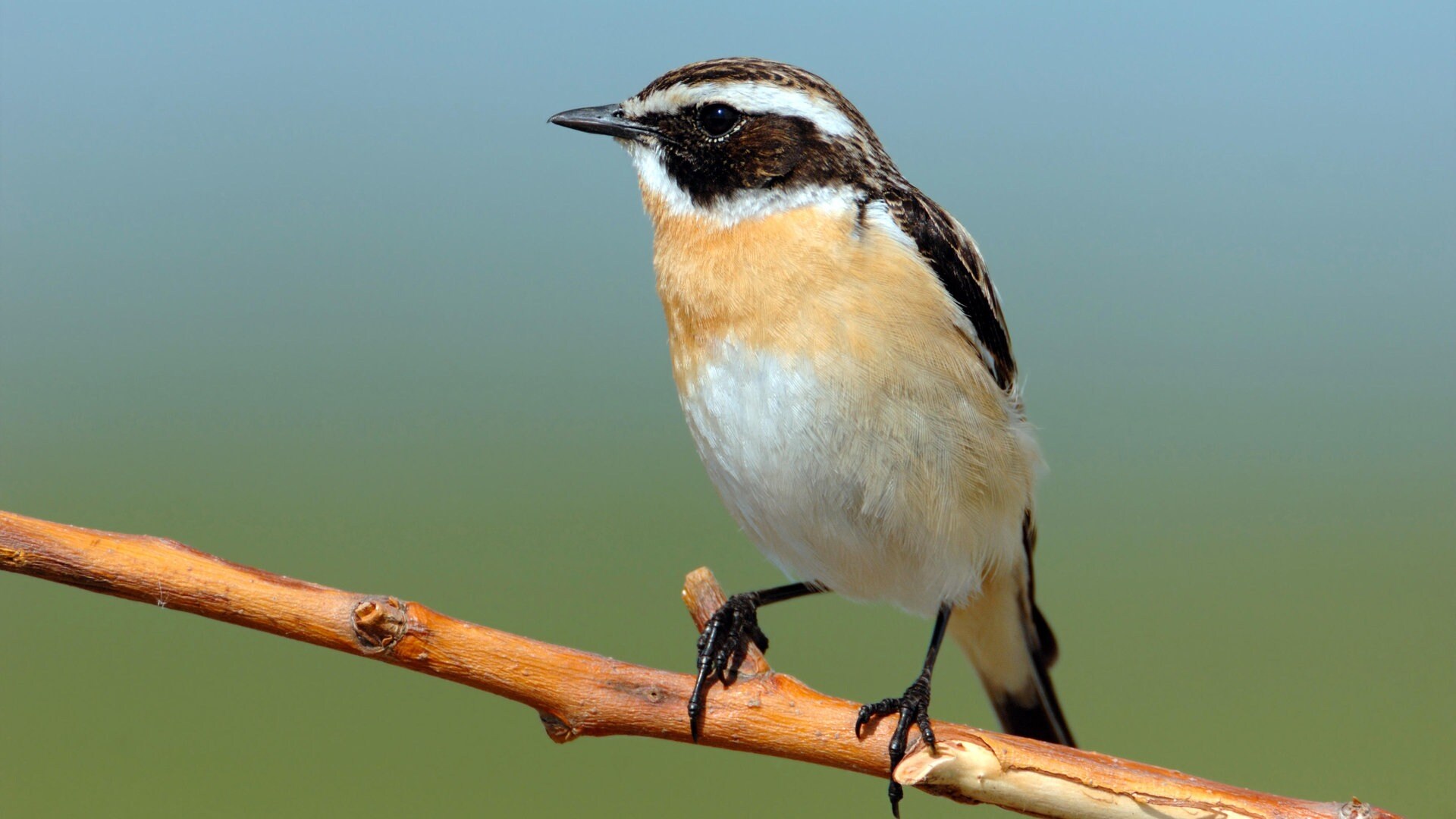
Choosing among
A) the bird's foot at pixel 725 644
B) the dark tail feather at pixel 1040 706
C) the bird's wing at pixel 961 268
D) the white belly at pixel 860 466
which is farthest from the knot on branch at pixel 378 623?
the dark tail feather at pixel 1040 706

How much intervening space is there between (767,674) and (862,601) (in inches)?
32.0

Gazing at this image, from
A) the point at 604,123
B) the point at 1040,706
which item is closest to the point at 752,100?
the point at 604,123

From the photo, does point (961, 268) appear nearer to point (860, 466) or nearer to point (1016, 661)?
point (860, 466)

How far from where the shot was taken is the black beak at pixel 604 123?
2945 mm

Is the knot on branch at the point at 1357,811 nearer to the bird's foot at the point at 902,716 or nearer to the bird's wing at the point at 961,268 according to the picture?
the bird's foot at the point at 902,716

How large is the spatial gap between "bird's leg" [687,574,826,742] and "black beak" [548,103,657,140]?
133cm

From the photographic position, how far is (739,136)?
2.91 meters

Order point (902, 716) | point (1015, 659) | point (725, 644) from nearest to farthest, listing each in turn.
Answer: point (902, 716)
point (725, 644)
point (1015, 659)

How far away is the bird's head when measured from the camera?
9.47ft

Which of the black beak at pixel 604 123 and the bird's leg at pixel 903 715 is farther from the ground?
the black beak at pixel 604 123

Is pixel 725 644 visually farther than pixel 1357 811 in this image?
Yes

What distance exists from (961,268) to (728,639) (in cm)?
124

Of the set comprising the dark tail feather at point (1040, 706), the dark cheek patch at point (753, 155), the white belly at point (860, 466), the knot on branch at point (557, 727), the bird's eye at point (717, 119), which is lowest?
the knot on branch at point (557, 727)

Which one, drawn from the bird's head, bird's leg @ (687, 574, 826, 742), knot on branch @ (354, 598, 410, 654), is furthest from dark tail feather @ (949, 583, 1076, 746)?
knot on branch @ (354, 598, 410, 654)
